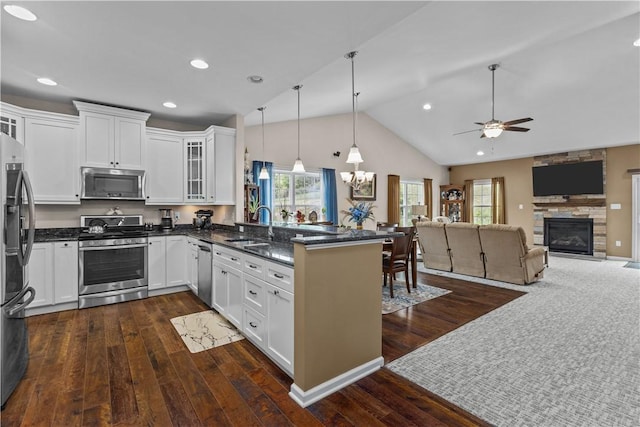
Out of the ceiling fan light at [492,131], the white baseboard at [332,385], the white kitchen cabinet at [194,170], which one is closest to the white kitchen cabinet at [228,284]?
the white baseboard at [332,385]

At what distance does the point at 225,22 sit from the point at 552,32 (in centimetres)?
443

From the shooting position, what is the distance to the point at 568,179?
787 centimetres

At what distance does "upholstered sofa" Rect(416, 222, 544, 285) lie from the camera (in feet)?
16.3

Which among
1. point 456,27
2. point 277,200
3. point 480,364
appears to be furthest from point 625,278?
point 277,200

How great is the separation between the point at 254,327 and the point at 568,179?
897cm

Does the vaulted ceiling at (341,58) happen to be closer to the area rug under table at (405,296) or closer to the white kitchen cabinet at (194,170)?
the white kitchen cabinet at (194,170)

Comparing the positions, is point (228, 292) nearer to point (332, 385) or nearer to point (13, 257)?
point (332, 385)

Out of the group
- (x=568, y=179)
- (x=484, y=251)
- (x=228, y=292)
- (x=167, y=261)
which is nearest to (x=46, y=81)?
(x=167, y=261)

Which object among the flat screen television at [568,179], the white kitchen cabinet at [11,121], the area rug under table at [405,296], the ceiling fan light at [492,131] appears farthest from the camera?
the flat screen television at [568,179]

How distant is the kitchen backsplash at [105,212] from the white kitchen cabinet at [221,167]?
296 mm

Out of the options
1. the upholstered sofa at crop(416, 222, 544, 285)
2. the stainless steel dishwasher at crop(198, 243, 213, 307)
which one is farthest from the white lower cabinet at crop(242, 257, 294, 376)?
the upholstered sofa at crop(416, 222, 544, 285)

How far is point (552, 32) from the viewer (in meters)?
4.12

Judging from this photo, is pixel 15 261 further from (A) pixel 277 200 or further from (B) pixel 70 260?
(A) pixel 277 200

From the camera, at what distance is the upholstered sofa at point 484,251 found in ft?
16.3
